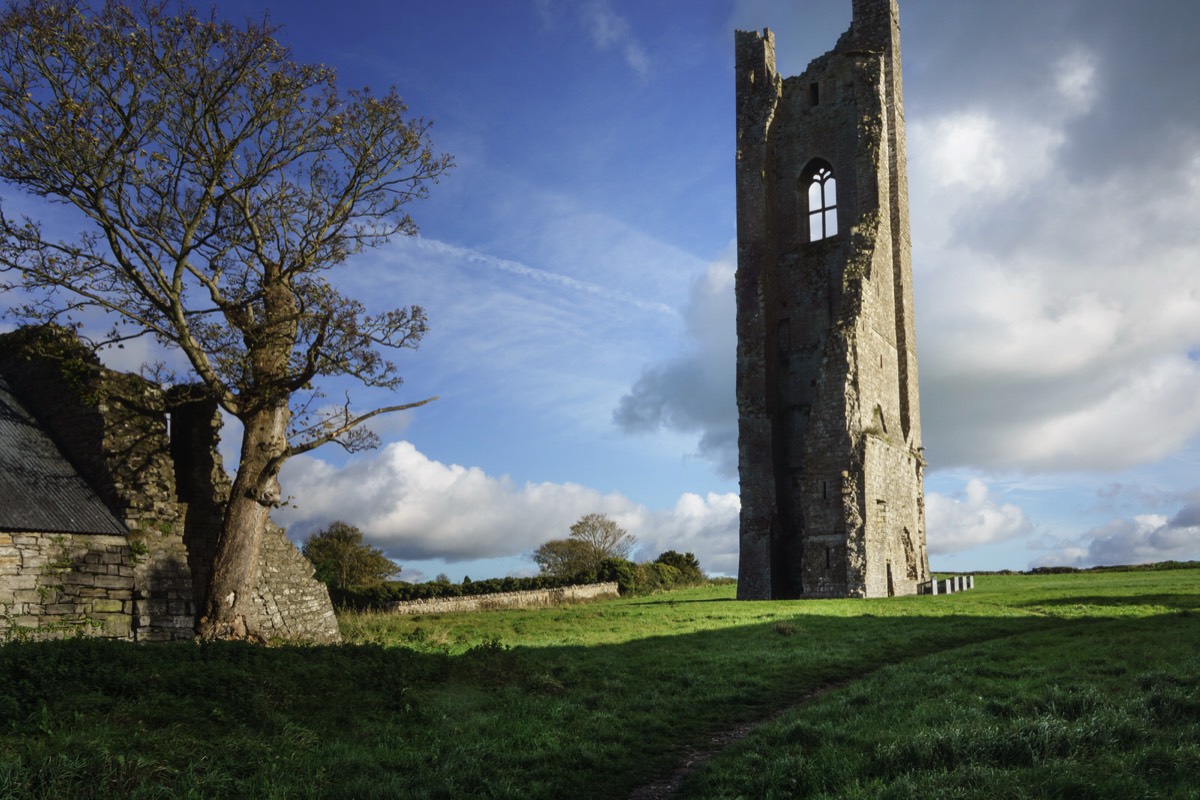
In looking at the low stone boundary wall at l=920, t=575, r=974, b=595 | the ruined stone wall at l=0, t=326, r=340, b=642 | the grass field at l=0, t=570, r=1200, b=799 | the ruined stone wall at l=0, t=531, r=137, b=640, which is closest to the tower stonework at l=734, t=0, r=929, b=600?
the low stone boundary wall at l=920, t=575, r=974, b=595

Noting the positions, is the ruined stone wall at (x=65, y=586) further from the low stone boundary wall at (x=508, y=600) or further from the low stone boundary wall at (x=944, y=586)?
the low stone boundary wall at (x=944, y=586)

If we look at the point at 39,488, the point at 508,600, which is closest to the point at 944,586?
the point at 508,600

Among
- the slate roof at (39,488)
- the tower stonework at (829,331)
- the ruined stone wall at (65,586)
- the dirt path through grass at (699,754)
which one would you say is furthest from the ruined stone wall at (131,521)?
the tower stonework at (829,331)

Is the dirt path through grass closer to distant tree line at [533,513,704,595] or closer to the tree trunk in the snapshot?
the tree trunk

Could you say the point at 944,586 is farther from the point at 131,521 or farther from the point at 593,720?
the point at 131,521

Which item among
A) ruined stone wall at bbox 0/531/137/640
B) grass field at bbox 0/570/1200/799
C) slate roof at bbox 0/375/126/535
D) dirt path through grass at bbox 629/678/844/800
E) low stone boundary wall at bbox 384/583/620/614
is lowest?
low stone boundary wall at bbox 384/583/620/614

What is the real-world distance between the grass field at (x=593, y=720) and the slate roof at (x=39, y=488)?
6.45m

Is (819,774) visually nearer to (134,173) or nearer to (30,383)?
(134,173)

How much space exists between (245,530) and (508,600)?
1567 centimetres

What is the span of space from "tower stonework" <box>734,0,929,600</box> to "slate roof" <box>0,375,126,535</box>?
2360 centimetres

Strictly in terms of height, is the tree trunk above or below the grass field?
above

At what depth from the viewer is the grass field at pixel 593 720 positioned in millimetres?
6883

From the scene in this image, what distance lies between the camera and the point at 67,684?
8.91 m

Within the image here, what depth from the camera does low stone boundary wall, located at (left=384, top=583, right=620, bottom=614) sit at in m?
27.6
